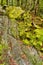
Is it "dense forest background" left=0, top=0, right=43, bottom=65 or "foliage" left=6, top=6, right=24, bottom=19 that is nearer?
"dense forest background" left=0, top=0, right=43, bottom=65

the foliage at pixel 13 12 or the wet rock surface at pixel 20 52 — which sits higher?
the foliage at pixel 13 12

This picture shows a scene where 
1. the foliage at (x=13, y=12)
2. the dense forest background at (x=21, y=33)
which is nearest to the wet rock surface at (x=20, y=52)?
the dense forest background at (x=21, y=33)

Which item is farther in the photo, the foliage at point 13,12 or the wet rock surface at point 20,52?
the foliage at point 13,12

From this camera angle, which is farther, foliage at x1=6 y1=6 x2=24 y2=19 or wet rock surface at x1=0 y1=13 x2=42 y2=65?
foliage at x1=6 y1=6 x2=24 y2=19

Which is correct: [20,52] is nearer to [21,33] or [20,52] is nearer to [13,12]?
[21,33]

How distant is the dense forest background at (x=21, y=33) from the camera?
18.9 feet

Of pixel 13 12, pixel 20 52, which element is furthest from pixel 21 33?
pixel 20 52

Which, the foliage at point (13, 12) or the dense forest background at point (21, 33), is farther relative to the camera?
the foliage at point (13, 12)

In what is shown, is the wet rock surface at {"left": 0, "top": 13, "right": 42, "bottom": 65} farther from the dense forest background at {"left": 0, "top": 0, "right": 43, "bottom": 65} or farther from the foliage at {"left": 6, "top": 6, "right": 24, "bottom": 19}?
the foliage at {"left": 6, "top": 6, "right": 24, "bottom": 19}

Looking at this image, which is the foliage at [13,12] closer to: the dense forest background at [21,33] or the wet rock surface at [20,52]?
the dense forest background at [21,33]

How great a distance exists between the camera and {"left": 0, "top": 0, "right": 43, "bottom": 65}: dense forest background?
18.9ft

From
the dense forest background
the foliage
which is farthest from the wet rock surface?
the foliage

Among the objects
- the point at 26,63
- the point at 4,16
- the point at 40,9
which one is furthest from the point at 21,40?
the point at 40,9

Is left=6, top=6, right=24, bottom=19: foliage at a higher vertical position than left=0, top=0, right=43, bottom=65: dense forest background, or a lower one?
higher
